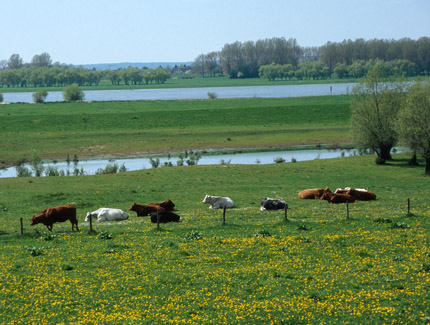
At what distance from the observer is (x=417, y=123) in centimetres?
4697

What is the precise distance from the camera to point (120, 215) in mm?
27781

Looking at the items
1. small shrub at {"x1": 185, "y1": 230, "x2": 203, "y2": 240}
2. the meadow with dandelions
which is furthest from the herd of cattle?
small shrub at {"x1": 185, "y1": 230, "x2": 203, "y2": 240}

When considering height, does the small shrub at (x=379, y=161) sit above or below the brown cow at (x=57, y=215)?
below

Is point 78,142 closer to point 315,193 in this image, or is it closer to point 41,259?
point 315,193

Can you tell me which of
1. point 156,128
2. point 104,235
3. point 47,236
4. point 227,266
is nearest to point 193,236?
point 104,235

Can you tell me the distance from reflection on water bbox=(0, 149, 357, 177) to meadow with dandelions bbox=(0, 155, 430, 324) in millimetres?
26008

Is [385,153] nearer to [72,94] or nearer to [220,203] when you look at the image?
[220,203]

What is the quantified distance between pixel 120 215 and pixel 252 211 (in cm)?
655

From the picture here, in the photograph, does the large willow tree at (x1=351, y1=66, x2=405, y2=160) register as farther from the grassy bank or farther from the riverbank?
the grassy bank

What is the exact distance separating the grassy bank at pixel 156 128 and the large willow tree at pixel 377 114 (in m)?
16.4

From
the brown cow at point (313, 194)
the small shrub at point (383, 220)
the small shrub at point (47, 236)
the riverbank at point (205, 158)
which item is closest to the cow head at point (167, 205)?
the small shrub at point (47, 236)

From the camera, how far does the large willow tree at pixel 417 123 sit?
4625 cm

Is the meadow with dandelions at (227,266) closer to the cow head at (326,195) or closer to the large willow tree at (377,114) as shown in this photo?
the cow head at (326,195)

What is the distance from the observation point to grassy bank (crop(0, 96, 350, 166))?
70.2m
